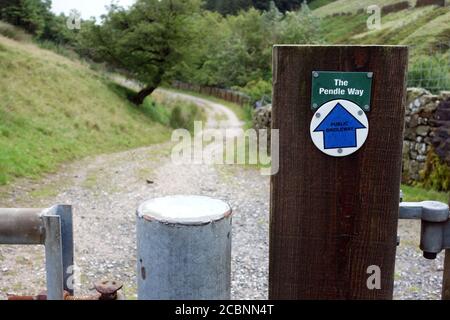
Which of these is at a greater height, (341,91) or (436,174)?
(341,91)

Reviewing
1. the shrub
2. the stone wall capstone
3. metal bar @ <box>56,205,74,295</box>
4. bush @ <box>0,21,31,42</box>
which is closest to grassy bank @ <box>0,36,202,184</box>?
the shrub

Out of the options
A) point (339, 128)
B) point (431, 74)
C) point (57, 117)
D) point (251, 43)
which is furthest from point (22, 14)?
point (339, 128)

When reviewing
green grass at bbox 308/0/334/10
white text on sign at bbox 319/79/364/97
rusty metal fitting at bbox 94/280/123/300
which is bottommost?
rusty metal fitting at bbox 94/280/123/300

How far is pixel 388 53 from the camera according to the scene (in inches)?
63.0

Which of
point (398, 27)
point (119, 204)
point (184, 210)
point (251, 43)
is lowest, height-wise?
point (119, 204)

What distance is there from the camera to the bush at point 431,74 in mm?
10367

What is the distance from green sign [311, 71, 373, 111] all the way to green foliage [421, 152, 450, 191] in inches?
293

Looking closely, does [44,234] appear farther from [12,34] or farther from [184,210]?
[12,34]

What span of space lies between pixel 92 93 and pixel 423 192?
14137mm

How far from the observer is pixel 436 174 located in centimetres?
847

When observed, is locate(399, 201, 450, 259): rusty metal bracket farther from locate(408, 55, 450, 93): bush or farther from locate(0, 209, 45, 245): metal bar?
locate(408, 55, 450, 93): bush

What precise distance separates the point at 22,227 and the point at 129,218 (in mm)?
5641

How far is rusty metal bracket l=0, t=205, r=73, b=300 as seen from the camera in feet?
5.24

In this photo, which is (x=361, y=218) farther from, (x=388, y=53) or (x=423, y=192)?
(x=423, y=192)
